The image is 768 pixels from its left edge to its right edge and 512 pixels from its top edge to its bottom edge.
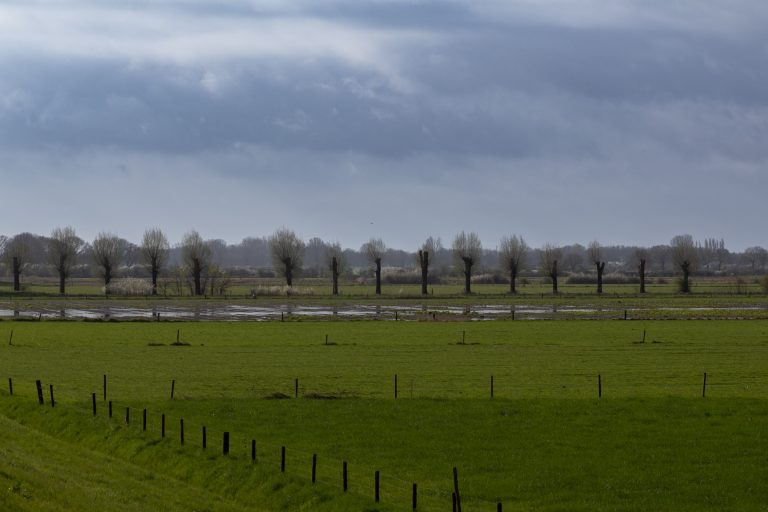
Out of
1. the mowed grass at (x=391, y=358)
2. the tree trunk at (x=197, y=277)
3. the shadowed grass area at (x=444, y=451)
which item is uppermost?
the tree trunk at (x=197, y=277)

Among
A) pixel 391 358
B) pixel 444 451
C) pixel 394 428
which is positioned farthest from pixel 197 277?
pixel 444 451

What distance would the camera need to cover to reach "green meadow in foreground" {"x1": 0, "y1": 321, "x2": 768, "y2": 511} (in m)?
26.6

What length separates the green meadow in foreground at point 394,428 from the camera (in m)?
26.6

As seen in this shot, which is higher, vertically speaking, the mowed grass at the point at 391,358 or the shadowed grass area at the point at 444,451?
the mowed grass at the point at 391,358

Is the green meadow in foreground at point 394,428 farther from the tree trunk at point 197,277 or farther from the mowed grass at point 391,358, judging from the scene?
the tree trunk at point 197,277

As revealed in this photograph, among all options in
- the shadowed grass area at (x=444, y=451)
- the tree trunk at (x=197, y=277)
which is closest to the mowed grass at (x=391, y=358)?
the shadowed grass area at (x=444, y=451)

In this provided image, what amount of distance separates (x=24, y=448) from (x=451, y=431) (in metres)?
14.3

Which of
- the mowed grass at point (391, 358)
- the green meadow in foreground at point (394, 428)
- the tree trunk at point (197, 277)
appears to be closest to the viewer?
the green meadow in foreground at point (394, 428)

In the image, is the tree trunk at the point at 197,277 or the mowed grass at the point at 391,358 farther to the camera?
the tree trunk at the point at 197,277

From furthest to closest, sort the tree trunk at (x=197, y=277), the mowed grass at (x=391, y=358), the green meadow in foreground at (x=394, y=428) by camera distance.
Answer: the tree trunk at (x=197, y=277) < the mowed grass at (x=391, y=358) < the green meadow in foreground at (x=394, y=428)

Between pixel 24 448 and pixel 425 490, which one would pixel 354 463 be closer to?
pixel 425 490

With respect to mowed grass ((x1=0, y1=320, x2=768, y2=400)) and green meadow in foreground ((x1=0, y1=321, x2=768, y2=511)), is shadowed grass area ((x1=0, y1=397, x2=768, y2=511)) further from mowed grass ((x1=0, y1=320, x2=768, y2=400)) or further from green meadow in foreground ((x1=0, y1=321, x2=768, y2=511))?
mowed grass ((x1=0, y1=320, x2=768, y2=400))

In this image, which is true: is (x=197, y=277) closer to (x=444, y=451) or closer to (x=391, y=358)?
(x=391, y=358)

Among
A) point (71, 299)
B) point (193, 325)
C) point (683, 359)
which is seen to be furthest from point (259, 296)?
point (683, 359)
